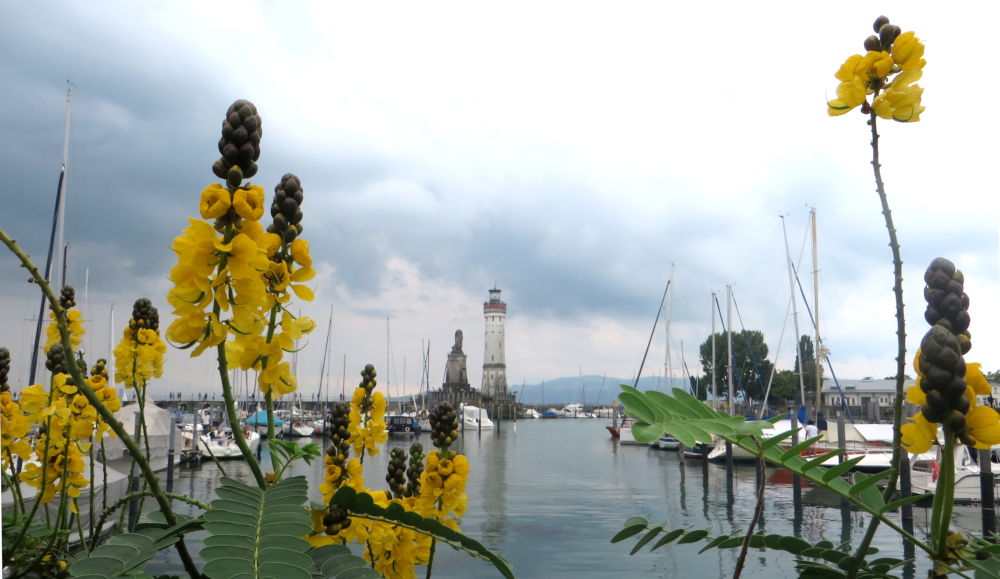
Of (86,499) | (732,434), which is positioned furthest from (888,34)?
(86,499)

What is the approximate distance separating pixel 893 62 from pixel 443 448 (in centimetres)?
179

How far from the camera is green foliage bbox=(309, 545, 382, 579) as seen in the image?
50.4 inches

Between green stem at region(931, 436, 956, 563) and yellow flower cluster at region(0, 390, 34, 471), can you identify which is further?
yellow flower cluster at region(0, 390, 34, 471)

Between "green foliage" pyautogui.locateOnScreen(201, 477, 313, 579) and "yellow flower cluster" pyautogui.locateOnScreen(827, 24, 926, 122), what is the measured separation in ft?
4.70

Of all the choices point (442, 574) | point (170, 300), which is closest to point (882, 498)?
point (170, 300)

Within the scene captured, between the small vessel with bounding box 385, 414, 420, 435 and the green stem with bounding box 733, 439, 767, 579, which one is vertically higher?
the green stem with bounding box 733, 439, 767, 579

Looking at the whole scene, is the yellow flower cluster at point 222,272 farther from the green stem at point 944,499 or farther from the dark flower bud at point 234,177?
the green stem at point 944,499

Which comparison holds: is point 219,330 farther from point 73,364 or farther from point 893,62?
point 893,62

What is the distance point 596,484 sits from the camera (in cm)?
3008

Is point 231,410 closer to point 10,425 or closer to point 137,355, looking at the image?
point 137,355

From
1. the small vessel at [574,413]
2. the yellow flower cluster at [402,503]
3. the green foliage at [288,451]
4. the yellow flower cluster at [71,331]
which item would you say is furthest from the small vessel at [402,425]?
the small vessel at [574,413]


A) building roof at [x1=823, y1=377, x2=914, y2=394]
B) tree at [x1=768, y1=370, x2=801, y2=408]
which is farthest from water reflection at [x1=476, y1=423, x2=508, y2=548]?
building roof at [x1=823, y1=377, x2=914, y2=394]

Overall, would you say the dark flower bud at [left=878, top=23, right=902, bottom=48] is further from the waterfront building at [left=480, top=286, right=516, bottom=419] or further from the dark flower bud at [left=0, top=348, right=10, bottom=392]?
the waterfront building at [left=480, top=286, right=516, bottom=419]

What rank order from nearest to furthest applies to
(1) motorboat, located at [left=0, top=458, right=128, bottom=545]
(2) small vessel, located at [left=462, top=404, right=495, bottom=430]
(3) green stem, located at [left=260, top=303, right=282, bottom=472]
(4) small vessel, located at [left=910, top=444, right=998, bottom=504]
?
1. (3) green stem, located at [left=260, top=303, right=282, bottom=472]
2. (1) motorboat, located at [left=0, top=458, right=128, bottom=545]
3. (4) small vessel, located at [left=910, top=444, right=998, bottom=504]
4. (2) small vessel, located at [left=462, top=404, right=495, bottom=430]
